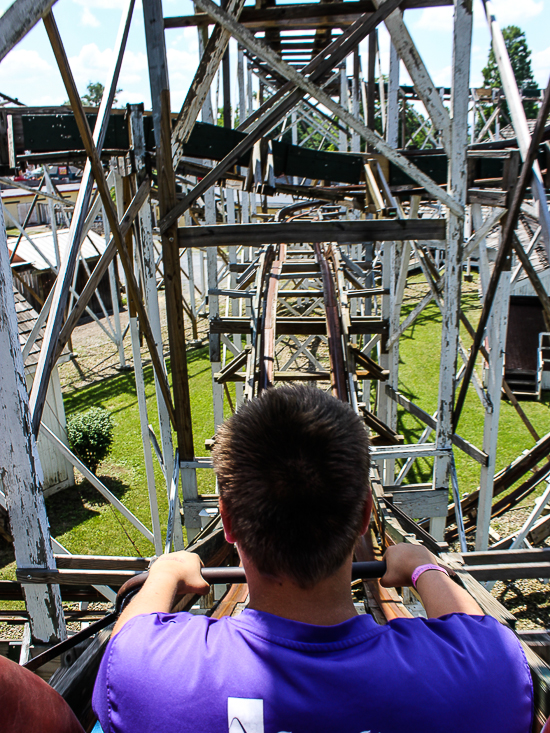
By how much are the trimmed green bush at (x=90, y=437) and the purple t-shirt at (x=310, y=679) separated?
26.6 ft

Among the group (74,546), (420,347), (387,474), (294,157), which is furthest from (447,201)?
(420,347)

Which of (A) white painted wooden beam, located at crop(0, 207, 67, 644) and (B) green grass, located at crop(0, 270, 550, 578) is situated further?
(B) green grass, located at crop(0, 270, 550, 578)

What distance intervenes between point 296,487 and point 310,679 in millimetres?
333

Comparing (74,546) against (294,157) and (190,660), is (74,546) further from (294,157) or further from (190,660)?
(190,660)

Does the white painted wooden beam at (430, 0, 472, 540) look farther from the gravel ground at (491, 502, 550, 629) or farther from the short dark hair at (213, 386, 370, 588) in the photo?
the short dark hair at (213, 386, 370, 588)

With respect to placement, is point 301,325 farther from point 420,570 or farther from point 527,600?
point 420,570

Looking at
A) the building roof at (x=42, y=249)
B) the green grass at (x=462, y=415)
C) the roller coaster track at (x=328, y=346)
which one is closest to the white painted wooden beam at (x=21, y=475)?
the roller coaster track at (x=328, y=346)

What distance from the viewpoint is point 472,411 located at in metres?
10.4

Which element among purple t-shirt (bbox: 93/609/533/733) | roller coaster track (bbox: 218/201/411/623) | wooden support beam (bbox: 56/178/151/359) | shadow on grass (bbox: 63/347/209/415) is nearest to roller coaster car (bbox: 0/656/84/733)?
purple t-shirt (bbox: 93/609/533/733)

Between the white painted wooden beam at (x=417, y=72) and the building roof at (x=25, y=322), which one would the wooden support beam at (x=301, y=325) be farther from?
the building roof at (x=25, y=322)

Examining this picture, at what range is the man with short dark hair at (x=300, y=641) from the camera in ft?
3.04

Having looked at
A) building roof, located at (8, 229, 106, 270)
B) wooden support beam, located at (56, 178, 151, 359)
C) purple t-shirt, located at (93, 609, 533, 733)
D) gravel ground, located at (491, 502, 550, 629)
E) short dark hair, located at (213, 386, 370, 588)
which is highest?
building roof, located at (8, 229, 106, 270)

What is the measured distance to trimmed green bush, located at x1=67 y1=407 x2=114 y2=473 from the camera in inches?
339

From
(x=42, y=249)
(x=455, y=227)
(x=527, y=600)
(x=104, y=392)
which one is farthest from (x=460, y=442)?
(x=42, y=249)
